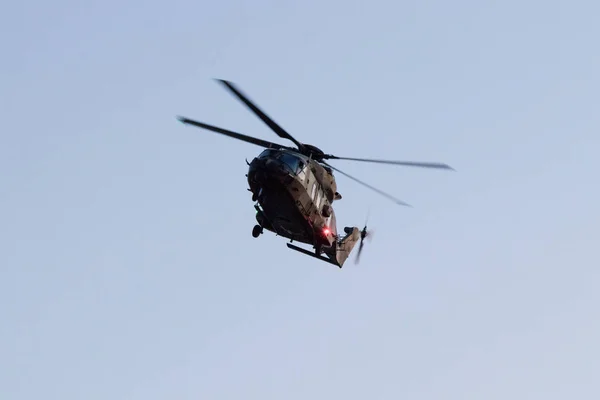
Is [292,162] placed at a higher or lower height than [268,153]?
lower

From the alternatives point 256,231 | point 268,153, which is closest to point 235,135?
point 268,153

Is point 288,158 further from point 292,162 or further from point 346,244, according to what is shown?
point 346,244

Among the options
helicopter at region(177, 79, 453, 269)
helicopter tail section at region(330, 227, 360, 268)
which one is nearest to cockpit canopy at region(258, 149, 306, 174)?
helicopter at region(177, 79, 453, 269)

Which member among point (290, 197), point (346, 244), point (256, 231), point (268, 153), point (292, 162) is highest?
point (268, 153)

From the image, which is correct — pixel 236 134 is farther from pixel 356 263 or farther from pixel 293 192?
pixel 356 263

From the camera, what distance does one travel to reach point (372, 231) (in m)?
47.6

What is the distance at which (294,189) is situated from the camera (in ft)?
128

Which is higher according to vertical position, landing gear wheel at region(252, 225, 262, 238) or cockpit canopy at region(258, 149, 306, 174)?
cockpit canopy at region(258, 149, 306, 174)

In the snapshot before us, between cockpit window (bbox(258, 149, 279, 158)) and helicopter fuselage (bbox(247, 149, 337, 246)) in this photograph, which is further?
cockpit window (bbox(258, 149, 279, 158))

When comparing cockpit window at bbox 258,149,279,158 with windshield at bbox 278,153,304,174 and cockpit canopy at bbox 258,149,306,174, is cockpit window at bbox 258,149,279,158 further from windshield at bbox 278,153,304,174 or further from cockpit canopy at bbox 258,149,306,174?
windshield at bbox 278,153,304,174

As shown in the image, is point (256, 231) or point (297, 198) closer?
point (297, 198)

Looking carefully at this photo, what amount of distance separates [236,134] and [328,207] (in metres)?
6.23

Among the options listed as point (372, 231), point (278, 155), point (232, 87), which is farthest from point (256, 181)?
point (372, 231)

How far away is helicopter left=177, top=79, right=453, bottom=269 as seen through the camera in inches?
1519
